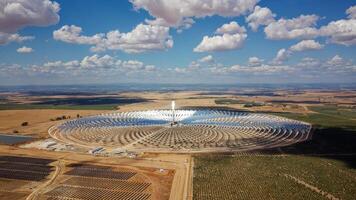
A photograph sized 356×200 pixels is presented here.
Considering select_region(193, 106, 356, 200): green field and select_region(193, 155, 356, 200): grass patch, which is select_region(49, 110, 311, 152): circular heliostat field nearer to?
select_region(193, 106, 356, 200): green field

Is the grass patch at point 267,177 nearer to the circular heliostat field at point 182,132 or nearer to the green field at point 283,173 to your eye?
the green field at point 283,173

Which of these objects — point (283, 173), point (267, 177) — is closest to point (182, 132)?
A: point (283, 173)

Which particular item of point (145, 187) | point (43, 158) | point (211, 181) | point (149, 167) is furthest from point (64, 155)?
point (211, 181)

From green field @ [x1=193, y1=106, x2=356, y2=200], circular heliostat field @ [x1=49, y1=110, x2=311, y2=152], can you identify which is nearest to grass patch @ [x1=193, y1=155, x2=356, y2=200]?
green field @ [x1=193, y1=106, x2=356, y2=200]

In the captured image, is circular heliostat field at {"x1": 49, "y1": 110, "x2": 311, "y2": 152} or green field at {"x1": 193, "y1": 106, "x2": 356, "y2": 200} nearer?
green field at {"x1": 193, "y1": 106, "x2": 356, "y2": 200}

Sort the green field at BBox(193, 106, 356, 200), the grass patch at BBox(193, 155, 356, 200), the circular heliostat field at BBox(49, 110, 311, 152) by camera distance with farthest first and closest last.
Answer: the circular heliostat field at BBox(49, 110, 311, 152) → the green field at BBox(193, 106, 356, 200) → the grass patch at BBox(193, 155, 356, 200)

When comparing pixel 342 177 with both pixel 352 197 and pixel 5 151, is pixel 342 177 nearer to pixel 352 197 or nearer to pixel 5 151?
pixel 352 197

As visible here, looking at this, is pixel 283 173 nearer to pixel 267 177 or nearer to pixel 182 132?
pixel 267 177
